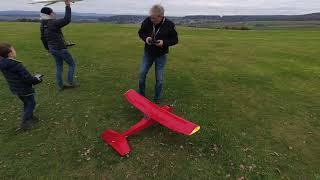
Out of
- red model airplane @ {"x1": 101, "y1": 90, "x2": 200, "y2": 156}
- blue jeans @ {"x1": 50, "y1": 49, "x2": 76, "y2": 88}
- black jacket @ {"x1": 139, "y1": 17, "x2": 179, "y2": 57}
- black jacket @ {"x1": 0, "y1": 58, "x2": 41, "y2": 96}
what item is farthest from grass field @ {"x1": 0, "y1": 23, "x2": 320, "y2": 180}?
black jacket @ {"x1": 139, "y1": 17, "x2": 179, "y2": 57}

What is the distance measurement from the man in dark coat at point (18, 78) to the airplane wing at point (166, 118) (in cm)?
284

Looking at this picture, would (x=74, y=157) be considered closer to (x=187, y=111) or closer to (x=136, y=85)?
(x=187, y=111)

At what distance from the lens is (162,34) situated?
1105 cm

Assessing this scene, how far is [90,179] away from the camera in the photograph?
26.7ft

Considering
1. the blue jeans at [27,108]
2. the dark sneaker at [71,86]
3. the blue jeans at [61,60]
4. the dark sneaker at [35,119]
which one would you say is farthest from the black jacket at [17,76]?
the dark sneaker at [71,86]

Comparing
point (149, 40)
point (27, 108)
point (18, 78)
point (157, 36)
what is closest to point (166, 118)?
point (149, 40)

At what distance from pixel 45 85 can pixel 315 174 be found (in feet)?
34.5

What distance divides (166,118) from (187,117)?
70.4 inches

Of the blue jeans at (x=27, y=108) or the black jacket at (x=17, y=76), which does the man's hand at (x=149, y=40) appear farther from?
the blue jeans at (x=27, y=108)

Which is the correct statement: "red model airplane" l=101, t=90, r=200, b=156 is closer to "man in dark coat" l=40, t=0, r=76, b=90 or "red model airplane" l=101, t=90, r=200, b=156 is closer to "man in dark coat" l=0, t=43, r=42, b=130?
"man in dark coat" l=0, t=43, r=42, b=130

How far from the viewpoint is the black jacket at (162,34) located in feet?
36.3

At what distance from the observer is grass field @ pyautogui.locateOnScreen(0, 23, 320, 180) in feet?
Result: 28.0

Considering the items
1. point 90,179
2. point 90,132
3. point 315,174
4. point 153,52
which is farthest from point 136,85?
point 315,174

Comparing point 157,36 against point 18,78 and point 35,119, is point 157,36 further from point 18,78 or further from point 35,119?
point 35,119
